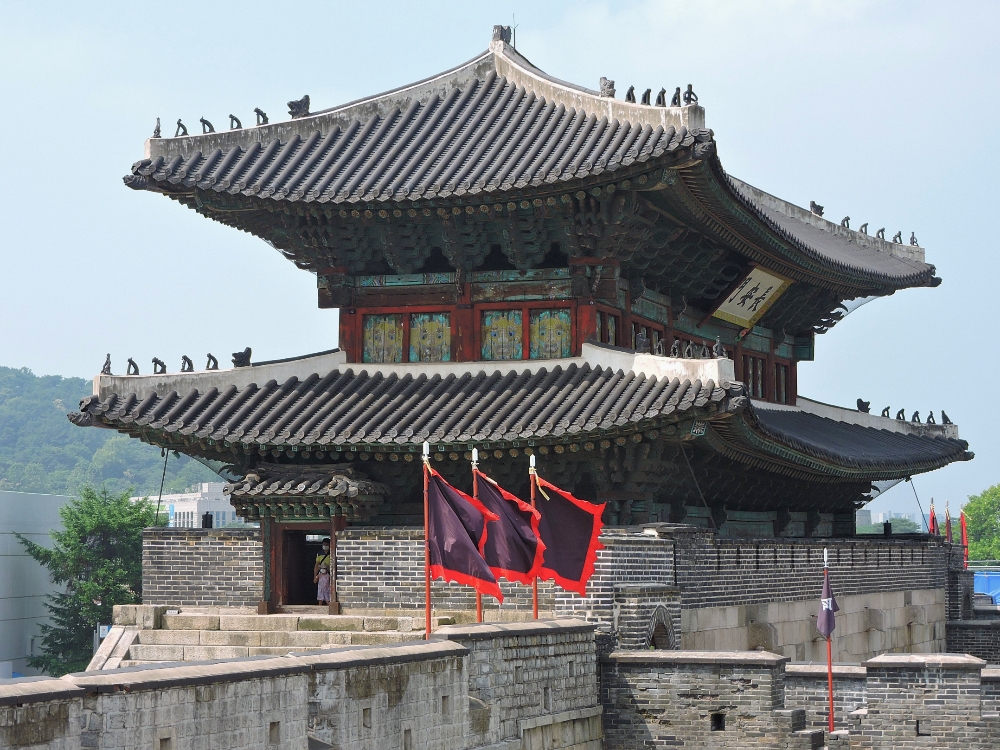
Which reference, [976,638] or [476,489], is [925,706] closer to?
[476,489]

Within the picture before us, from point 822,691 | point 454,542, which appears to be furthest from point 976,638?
point 454,542

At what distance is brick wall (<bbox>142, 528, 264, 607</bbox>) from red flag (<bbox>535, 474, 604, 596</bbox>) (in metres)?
5.04

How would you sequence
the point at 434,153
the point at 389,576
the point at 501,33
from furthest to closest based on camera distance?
the point at 501,33 < the point at 434,153 < the point at 389,576

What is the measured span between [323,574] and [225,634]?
1.63m

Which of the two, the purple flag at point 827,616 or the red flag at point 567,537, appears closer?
the red flag at point 567,537

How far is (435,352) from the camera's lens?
78.4 feet

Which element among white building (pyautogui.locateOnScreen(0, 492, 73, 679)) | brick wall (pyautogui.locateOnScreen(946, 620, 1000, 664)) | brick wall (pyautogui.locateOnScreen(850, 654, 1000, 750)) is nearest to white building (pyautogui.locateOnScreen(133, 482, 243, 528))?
white building (pyautogui.locateOnScreen(0, 492, 73, 679))

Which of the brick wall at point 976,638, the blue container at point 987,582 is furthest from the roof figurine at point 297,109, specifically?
the blue container at point 987,582

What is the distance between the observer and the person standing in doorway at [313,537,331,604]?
72.3 ft

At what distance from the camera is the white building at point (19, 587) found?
5922 cm

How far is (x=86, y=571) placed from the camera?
2349 inches

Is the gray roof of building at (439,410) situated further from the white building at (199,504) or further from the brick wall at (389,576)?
the white building at (199,504)

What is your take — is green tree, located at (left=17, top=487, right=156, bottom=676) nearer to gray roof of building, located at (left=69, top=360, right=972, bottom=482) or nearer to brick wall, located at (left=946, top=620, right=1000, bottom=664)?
brick wall, located at (left=946, top=620, right=1000, bottom=664)

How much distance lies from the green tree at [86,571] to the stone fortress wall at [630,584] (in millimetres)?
32628
